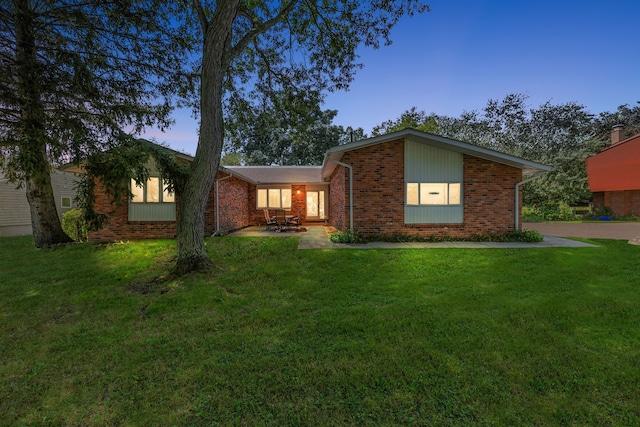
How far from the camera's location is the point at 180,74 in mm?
9023

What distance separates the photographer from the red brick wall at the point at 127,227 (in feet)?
36.0

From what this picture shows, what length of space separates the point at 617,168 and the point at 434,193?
70.1ft

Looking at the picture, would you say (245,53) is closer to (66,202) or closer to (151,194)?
(151,194)

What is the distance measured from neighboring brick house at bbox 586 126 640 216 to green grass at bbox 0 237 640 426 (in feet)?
69.3

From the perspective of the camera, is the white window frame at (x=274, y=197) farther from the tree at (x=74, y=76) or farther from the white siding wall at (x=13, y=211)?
the white siding wall at (x=13, y=211)

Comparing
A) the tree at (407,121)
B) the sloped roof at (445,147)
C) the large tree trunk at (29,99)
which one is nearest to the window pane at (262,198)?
the sloped roof at (445,147)

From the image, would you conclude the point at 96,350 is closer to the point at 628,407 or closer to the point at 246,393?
the point at 246,393

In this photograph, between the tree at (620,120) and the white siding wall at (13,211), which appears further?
the tree at (620,120)

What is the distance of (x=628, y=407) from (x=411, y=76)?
46.7 feet

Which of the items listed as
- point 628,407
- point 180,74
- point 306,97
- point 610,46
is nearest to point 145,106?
point 180,74

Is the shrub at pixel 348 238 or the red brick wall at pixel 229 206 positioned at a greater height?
the red brick wall at pixel 229 206

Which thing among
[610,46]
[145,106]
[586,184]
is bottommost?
[586,184]

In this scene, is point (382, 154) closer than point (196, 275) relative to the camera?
No

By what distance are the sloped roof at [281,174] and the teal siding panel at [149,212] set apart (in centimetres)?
526
